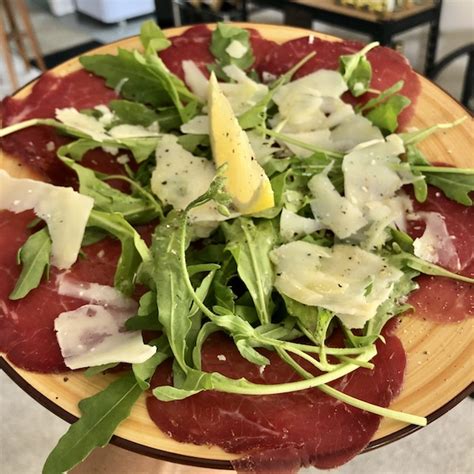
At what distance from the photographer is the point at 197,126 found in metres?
0.89

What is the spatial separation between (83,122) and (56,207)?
197 millimetres

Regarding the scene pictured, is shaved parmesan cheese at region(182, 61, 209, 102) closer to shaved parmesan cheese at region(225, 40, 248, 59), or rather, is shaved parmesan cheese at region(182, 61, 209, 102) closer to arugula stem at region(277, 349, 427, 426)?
shaved parmesan cheese at region(225, 40, 248, 59)

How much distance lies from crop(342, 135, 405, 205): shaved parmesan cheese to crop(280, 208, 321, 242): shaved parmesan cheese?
0.07 meters

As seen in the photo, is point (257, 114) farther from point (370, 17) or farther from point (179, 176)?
point (370, 17)

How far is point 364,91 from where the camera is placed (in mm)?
983

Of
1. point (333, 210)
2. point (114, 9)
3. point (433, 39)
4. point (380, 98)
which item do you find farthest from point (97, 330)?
point (114, 9)

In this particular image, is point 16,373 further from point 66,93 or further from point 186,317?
point 66,93

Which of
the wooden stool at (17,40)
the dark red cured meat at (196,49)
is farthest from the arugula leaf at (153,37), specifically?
the wooden stool at (17,40)

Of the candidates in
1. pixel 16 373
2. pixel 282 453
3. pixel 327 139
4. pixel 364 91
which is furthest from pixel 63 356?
pixel 364 91

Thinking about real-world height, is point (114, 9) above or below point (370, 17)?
below

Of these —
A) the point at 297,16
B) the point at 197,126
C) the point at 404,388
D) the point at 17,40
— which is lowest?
the point at 17,40

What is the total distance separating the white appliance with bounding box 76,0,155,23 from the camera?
302 centimetres

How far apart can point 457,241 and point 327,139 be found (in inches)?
9.3

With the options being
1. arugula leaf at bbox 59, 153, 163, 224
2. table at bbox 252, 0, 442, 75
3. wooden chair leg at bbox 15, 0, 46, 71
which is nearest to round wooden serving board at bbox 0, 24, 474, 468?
arugula leaf at bbox 59, 153, 163, 224
